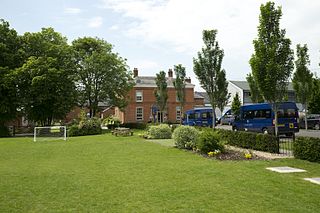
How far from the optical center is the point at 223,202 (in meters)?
5.87

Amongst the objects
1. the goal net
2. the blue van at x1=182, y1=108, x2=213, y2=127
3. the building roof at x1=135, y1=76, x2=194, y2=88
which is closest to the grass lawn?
the goal net

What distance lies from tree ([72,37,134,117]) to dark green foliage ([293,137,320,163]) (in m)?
30.2

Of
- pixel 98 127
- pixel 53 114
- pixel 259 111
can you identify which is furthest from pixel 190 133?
pixel 53 114

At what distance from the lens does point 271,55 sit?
13711 mm

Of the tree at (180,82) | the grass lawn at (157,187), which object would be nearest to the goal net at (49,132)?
the tree at (180,82)

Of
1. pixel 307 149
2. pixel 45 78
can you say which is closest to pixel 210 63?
pixel 307 149

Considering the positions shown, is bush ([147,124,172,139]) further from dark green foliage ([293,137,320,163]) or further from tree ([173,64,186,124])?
dark green foliage ([293,137,320,163])

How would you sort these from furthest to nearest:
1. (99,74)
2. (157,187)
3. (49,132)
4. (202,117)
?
(99,74), (202,117), (49,132), (157,187)

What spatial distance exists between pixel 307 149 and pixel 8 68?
28.8 meters

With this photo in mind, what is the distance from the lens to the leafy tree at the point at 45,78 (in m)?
29.8

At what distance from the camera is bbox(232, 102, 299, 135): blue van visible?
2002 centimetres

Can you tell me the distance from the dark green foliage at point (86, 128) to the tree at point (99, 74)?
8.87m

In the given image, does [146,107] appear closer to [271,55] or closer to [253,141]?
[253,141]

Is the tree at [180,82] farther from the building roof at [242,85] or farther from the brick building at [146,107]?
the building roof at [242,85]
